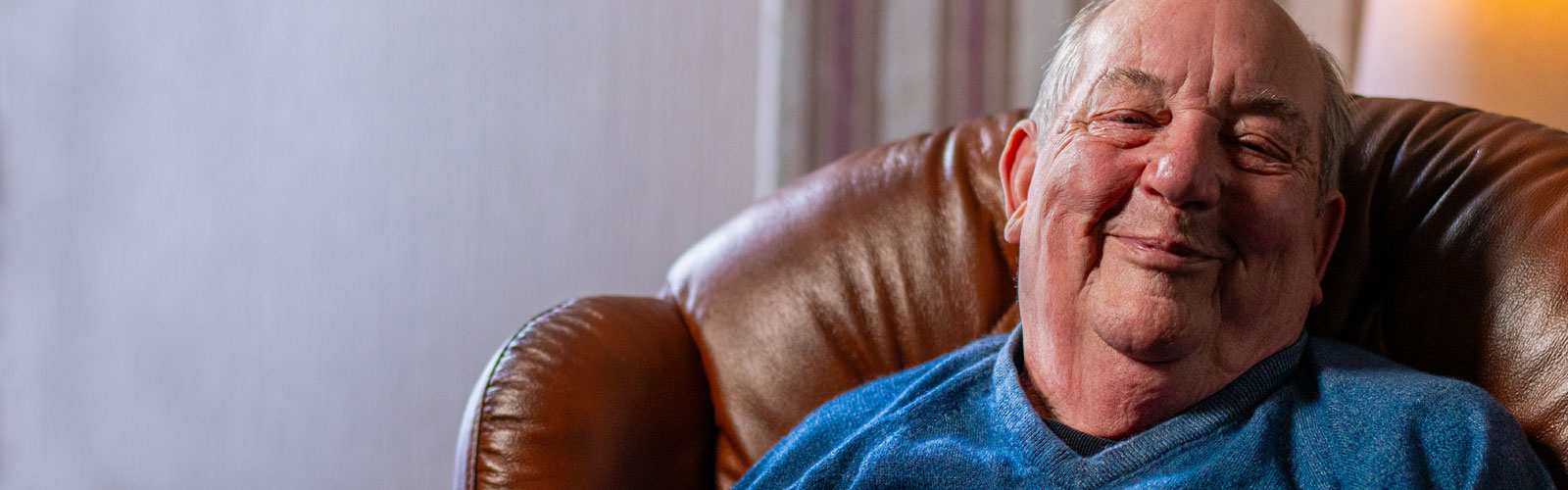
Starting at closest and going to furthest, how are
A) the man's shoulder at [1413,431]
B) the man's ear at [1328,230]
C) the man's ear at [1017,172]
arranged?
the man's shoulder at [1413,431], the man's ear at [1328,230], the man's ear at [1017,172]


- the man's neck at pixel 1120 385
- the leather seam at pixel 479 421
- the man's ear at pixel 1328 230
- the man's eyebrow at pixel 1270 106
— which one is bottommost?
the leather seam at pixel 479 421

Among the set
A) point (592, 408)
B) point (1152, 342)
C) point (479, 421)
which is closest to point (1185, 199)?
point (1152, 342)

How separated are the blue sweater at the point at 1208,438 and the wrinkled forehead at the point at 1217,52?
0.24 m

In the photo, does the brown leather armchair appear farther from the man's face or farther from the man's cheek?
the man's cheek

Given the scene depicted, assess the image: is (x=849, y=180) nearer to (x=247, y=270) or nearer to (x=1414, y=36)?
(x=1414, y=36)

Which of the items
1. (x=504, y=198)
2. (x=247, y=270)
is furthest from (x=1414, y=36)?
(x=247, y=270)

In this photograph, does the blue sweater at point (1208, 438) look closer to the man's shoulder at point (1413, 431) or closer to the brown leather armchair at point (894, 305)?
the man's shoulder at point (1413, 431)

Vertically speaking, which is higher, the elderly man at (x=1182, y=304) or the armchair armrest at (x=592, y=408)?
the elderly man at (x=1182, y=304)

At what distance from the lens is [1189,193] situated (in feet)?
3.25

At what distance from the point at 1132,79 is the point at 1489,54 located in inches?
23.3

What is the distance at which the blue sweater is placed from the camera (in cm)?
91

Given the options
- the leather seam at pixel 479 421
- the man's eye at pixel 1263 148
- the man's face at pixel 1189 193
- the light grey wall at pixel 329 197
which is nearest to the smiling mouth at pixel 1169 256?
the man's face at pixel 1189 193

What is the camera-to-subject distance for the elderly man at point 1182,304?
0.99 meters

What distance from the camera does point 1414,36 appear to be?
1.43m
